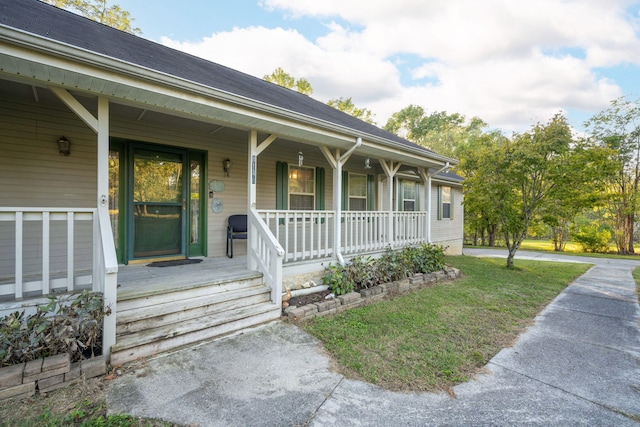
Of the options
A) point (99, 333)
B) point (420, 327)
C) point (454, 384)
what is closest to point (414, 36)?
point (420, 327)

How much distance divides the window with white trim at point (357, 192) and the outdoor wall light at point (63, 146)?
18.2ft

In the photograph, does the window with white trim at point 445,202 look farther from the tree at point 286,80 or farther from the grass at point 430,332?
the tree at point 286,80

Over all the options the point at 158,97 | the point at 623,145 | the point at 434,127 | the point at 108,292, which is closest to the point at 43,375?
the point at 108,292

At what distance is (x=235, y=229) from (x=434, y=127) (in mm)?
27620

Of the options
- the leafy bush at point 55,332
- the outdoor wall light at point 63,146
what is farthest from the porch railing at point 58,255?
the outdoor wall light at point 63,146

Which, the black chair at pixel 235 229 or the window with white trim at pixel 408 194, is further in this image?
the window with white trim at pixel 408 194

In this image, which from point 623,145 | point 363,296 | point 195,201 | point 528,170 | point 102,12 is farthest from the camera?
point 623,145

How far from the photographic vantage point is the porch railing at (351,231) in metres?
4.93

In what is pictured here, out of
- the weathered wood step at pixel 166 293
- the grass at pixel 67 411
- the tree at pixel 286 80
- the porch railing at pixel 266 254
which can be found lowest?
the grass at pixel 67 411

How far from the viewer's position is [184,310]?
3.06m

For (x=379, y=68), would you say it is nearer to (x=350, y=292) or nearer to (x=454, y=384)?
(x=350, y=292)

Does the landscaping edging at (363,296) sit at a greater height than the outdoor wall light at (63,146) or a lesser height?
lesser

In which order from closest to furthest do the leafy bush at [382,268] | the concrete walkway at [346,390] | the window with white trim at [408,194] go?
the concrete walkway at [346,390] → the leafy bush at [382,268] → the window with white trim at [408,194]

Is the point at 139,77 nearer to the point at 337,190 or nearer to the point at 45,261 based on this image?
the point at 45,261
